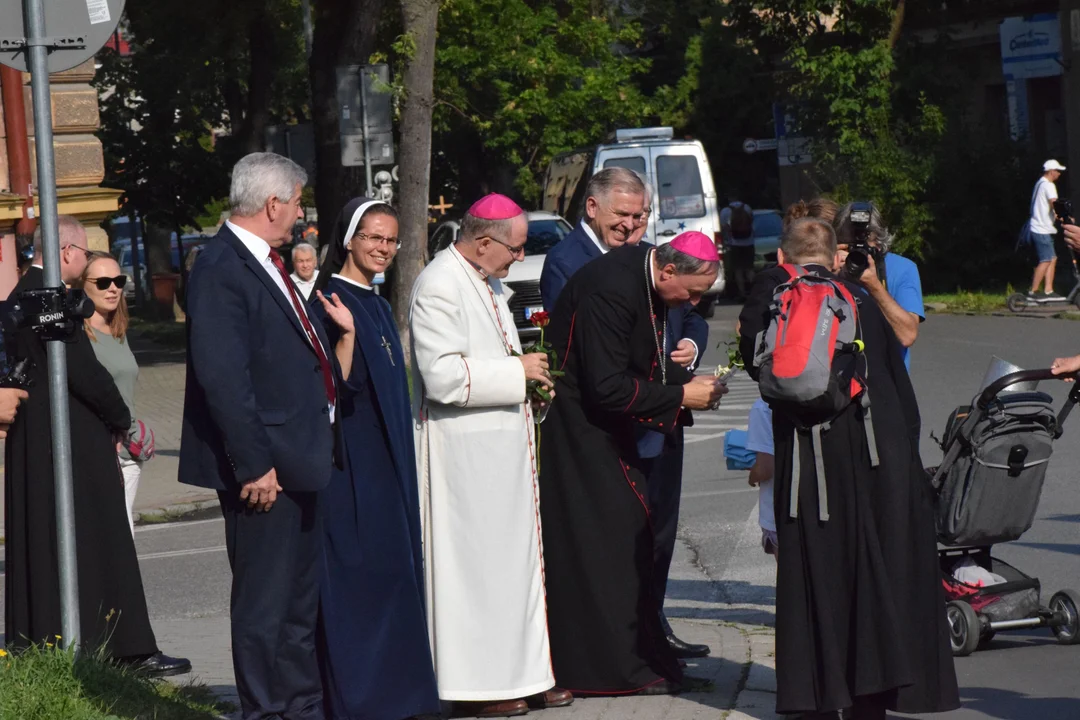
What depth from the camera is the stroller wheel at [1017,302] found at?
22281mm

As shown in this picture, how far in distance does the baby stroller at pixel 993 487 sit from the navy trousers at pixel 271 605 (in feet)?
8.97

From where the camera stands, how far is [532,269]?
22031 millimetres

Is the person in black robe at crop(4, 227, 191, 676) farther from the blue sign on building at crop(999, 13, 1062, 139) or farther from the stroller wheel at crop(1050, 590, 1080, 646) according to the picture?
the blue sign on building at crop(999, 13, 1062, 139)

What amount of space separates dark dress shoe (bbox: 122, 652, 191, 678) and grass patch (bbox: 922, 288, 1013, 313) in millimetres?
17753

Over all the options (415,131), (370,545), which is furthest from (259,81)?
(370,545)

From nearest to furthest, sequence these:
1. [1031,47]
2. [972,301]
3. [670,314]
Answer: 1. [670,314]
2. [972,301]
3. [1031,47]

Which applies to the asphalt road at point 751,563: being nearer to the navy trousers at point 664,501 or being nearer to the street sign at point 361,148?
the navy trousers at point 664,501

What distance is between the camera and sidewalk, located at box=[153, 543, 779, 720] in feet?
20.1

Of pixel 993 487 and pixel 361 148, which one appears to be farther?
pixel 361 148

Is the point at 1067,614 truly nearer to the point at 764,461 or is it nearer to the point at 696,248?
the point at 764,461

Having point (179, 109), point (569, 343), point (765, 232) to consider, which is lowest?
point (765, 232)

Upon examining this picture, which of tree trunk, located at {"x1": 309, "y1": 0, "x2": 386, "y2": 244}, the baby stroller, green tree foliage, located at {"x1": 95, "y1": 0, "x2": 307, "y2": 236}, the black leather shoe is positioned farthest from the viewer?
green tree foliage, located at {"x1": 95, "y1": 0, "x2": 307, "y2": 236}

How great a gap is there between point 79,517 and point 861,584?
3165mm

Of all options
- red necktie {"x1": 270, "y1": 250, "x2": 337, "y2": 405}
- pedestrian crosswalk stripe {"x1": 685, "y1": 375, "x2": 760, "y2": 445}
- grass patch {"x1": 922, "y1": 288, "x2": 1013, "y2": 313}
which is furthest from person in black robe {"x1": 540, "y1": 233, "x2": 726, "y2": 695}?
grass patch {"x1": 922, "y1": 288, "x2": 1013, "y2": 313}
